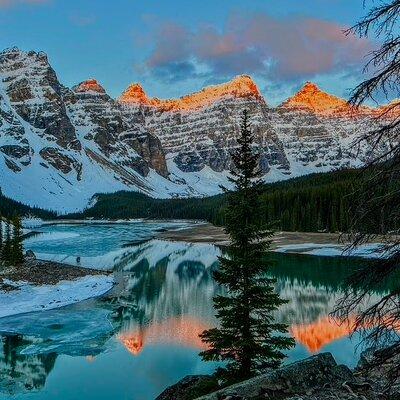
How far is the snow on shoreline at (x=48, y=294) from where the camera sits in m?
42.9

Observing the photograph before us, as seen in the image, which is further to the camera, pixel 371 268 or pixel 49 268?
pixel 49 268

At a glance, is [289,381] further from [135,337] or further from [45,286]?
[45,286]

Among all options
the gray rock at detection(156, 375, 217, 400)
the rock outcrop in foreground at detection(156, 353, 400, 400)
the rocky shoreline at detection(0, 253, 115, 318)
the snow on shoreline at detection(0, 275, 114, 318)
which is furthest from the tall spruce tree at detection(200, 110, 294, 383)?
the rocky shoreline at detection(0, 253, 115, 318)

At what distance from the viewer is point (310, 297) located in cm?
4831

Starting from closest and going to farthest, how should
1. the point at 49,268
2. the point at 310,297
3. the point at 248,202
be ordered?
1. the point at 248,202
2. the point at 310,297
3. the point at 49,268

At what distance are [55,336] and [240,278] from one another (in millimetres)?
19612

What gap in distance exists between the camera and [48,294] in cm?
4822

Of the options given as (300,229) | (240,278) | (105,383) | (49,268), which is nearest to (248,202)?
(240,278)

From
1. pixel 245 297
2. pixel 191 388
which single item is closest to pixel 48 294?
pixel 191 388

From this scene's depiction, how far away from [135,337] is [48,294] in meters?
16.8

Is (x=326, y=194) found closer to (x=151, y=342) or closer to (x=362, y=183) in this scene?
(x=151, y=342)

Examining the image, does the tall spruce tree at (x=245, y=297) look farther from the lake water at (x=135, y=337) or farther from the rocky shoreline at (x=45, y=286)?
the rocky shoreline at (x=45, y=286)

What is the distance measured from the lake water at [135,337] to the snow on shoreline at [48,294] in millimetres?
1648

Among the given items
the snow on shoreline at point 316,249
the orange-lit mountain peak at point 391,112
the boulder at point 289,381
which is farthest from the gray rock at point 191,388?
the snow on shoreline at point 316,249
